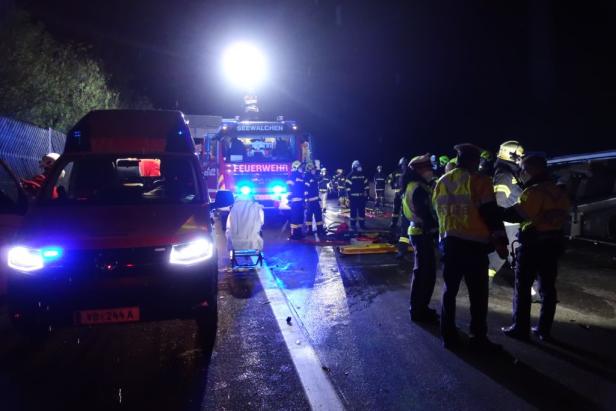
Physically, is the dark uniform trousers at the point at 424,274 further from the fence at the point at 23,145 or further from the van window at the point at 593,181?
the fence at the point at 23,145

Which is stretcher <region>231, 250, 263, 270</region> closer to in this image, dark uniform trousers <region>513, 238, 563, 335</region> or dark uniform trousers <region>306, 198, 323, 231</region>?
dark uniform trousers <region>306, 198, 323, 231</region>

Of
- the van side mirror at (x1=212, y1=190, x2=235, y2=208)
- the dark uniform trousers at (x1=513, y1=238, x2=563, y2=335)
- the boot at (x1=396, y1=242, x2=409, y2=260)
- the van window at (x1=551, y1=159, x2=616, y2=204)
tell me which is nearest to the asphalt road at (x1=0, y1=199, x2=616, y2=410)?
the dark uniform trousers at (x1=513, y1=238, x2=563, y2=335)

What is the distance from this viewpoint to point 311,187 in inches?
479

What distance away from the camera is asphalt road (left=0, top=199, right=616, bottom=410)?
3.82 m

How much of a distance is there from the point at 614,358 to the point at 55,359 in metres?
4.98

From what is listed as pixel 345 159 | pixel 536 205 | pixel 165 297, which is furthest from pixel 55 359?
pixel 345 159

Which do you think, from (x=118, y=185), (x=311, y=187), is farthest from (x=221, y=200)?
(x=311, y=187)

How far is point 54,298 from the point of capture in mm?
4352

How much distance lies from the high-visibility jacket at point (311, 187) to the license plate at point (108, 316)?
25.6 ft

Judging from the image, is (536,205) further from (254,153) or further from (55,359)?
(254,153)

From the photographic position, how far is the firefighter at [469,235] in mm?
4582

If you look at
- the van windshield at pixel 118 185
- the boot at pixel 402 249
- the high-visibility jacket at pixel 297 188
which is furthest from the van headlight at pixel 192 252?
the high-visibility jacket at pixel 297 188

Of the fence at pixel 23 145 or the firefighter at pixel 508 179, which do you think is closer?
the firefighter at pixel 508 179

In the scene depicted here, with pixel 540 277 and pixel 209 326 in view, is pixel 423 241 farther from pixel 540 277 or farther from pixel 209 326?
pixel 209 326
